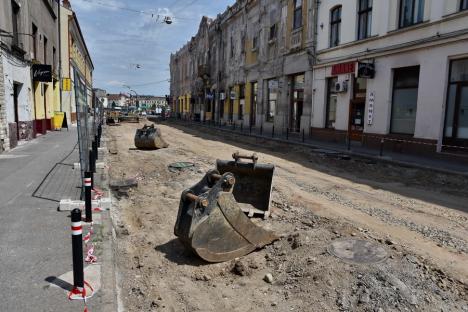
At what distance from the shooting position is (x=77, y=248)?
389 centimetres

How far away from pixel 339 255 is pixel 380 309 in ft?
3.86

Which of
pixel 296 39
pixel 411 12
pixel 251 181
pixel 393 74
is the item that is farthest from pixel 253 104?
pixel 251 181

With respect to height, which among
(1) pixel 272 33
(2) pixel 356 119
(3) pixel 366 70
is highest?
(1) pixel 272 33

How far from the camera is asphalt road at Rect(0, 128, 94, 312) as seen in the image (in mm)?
3863

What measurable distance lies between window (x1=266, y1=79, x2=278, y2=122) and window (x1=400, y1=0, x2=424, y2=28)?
11.8 meters

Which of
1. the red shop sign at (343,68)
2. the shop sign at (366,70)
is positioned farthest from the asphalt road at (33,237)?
the red shop sign at (343,68)

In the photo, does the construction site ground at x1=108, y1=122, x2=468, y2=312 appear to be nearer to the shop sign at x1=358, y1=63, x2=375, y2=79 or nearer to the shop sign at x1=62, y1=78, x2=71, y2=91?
the shop sign at x1=358, y1=63, x2=375, y2=79

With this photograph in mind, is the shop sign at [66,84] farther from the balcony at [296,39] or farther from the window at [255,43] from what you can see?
the balcony at [296,39]

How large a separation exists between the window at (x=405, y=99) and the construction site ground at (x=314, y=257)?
6.66m

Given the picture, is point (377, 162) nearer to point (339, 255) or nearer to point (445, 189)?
point (445, 189)

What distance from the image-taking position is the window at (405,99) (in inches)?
635

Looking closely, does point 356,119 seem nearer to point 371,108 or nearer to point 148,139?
point 371,108

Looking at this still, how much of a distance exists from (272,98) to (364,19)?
1115cm

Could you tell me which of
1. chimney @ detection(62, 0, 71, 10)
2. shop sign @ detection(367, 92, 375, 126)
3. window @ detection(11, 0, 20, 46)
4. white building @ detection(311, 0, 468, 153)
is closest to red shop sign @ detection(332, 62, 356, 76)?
white building @ detection(311, 0, 468, 153)
